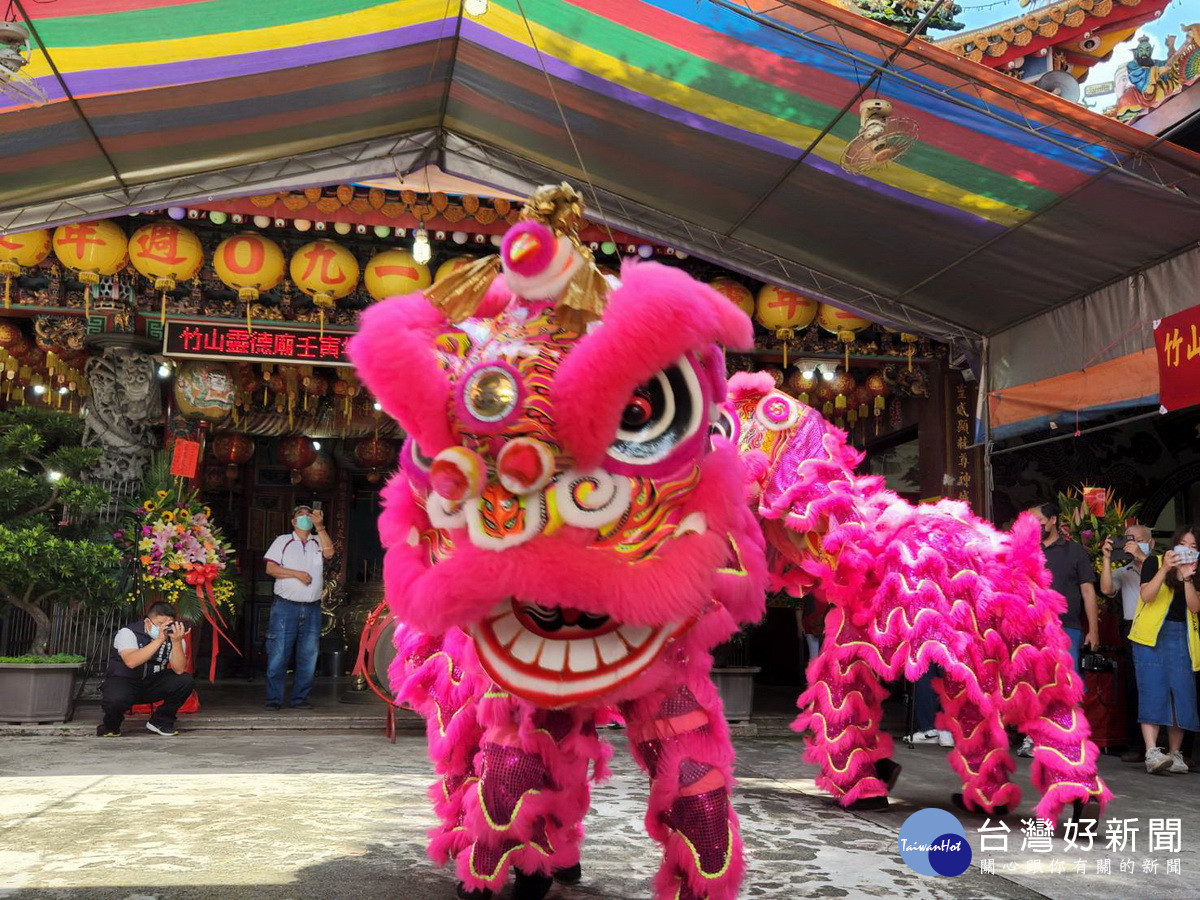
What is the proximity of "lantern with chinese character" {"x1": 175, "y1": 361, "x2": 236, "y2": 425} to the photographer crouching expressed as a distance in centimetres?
174

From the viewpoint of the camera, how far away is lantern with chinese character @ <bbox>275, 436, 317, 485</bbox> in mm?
9008

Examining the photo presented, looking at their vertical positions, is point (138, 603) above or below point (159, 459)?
below

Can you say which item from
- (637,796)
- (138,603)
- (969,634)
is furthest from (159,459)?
(969,634)

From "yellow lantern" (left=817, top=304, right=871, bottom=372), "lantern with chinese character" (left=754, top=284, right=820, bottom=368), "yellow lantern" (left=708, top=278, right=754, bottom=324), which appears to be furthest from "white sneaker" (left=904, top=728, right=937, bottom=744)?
"yellow lantern" (left=708, top=278, right=754, bottom=324)

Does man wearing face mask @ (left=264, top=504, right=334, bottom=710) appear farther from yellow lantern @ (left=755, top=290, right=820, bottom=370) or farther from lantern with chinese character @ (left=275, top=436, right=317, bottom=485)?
yellow lantern @ (left=755, top=290, right=820, bottom=370)

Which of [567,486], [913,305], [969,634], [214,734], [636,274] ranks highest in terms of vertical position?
[913,305]

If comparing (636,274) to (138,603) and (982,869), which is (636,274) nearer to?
(982,869)

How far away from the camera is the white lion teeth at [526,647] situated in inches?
81.5

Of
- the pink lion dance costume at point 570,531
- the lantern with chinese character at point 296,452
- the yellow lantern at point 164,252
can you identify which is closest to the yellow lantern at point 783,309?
the yellow lantern at point 164,252

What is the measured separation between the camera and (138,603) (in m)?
6.48

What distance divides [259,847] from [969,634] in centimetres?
245

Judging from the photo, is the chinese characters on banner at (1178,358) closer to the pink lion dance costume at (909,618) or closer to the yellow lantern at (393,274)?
the pink lion dance costume at (909,618)

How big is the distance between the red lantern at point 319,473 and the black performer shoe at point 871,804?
666 cm

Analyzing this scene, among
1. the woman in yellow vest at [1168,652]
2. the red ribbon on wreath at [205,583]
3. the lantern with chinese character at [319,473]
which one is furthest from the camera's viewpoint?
the lantern with chinese character at [319,473]
